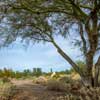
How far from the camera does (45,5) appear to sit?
71.2 ft

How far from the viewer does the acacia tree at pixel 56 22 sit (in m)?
21.5

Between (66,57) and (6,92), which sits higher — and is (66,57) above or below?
above

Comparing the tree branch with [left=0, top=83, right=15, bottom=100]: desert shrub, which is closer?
[left=0, top=83, right=15, bottom=100]: desert shrub

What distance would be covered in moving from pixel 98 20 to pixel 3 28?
→ 17.5 ft

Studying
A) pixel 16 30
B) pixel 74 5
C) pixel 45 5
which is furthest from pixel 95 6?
pixel 16 30

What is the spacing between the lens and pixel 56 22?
25.0m

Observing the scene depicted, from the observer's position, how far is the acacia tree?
21.5 m

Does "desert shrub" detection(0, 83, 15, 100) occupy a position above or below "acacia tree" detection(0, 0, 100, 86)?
below

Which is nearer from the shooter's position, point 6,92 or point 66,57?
point 6,92

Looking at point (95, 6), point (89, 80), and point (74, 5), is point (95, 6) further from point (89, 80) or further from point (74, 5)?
point (89, 80)

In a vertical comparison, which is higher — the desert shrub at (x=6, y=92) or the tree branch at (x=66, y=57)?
the tree branch at (x=66, y=57)

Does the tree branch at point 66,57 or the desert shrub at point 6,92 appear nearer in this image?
the desert shrub at point 6,92

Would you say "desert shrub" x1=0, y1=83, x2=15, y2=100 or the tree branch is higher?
the tree branch

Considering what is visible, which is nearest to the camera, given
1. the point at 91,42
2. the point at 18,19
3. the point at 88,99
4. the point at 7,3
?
the point at 88,99
